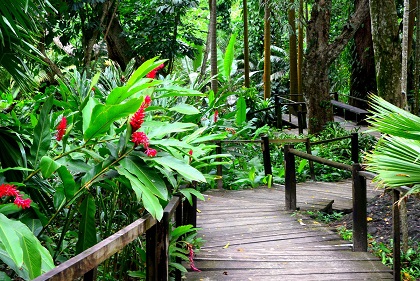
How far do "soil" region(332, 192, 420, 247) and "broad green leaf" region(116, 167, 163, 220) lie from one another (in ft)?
12.9

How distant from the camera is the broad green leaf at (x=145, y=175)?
2.36 meters

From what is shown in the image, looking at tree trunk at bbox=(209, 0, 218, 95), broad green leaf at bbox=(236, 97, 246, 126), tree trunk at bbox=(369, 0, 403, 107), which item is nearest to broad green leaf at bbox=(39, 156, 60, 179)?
tree trunk at bbox=(369, 0, 403, 107)

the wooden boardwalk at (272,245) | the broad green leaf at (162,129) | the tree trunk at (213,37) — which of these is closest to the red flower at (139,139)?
the broad green leaf at (162,129)

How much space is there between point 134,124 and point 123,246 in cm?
53

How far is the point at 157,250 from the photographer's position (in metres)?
2.98

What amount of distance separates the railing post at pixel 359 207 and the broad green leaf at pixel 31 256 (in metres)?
3.58

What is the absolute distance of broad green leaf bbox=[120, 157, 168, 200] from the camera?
2359 mm

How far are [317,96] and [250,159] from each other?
3.89m

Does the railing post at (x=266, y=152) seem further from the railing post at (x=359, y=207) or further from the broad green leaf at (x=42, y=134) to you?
the broad green leaf at (x=42, y=134)

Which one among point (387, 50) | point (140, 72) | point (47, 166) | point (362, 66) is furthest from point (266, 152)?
point (362, 66)

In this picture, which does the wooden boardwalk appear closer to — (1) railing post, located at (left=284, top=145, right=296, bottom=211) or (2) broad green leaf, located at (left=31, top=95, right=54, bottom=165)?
(1) railing post, located at (left=284, top=145, right=296, bottom=211)

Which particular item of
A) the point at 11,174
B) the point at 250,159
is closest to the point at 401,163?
the point at 11,174

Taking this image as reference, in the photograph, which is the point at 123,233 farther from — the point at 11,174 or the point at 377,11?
the point at 377,11

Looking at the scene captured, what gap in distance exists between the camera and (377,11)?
23.0ft
